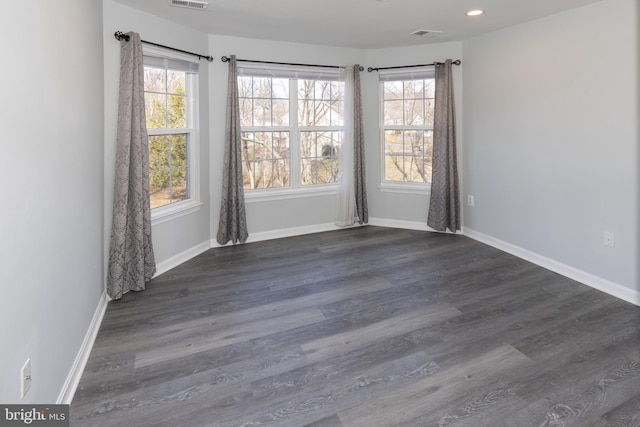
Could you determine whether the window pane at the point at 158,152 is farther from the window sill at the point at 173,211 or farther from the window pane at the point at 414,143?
the window pane at the point at 414,143

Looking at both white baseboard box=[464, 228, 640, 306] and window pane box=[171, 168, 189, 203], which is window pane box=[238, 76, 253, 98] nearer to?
window pane box=[171, 168, 189, 203]

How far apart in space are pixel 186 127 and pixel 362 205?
2509 millimetres

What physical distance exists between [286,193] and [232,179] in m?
0.80

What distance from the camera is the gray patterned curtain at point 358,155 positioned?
5.15m

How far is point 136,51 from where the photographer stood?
3.24 m

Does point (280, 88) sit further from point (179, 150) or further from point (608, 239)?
point (608, 239)

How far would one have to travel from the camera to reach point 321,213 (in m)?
5.35

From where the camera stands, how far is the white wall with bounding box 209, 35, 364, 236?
4.44 metres

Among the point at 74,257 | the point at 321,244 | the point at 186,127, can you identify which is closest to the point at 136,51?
the point at 186,127

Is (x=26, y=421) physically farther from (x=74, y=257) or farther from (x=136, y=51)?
(x=136, y=51)

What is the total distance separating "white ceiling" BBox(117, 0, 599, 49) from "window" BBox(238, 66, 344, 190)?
1.69ft

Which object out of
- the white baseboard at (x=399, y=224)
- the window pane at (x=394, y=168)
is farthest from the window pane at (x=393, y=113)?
the white baseboard at (x=399, y=224)

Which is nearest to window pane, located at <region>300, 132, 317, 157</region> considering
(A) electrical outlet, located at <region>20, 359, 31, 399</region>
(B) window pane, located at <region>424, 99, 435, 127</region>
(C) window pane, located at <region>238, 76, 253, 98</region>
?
(C) window pane, located at <region>238, 76, 253, 98</region>

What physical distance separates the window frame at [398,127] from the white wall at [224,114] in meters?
0.48
